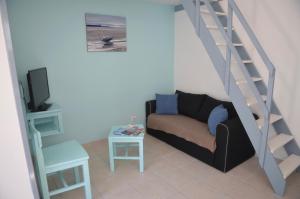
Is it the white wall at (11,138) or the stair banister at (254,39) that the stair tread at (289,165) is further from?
the white wall at (11,138)

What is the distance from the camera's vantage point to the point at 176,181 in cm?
254

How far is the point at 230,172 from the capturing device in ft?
8.84

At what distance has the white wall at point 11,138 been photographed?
5.02 ft

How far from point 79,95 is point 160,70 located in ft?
5.61

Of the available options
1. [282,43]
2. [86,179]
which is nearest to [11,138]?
[86,179]

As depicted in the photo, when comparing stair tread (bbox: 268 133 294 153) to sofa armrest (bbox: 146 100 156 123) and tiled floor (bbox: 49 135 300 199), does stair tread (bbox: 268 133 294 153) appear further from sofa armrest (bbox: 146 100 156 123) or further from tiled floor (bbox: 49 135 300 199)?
sofa armrest (bbox: 146 100 156 123)

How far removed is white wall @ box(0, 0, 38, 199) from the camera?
5.02ft

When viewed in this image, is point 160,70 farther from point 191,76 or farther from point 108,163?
point 108,163

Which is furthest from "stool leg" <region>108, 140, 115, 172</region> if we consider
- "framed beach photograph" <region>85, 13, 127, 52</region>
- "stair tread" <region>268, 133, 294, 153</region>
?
"stair tread" <region>268, 133, 294, 153</region>

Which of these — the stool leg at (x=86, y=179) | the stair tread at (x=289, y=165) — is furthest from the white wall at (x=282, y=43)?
the stool leg at (x=86, y=179)

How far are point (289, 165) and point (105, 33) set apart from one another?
3200 mm

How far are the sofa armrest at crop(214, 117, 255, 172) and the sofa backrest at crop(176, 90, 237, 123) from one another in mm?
515

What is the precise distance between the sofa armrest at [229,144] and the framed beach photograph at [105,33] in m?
Result: 2.18

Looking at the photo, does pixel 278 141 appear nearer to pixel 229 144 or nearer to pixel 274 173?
pixel 274 173
